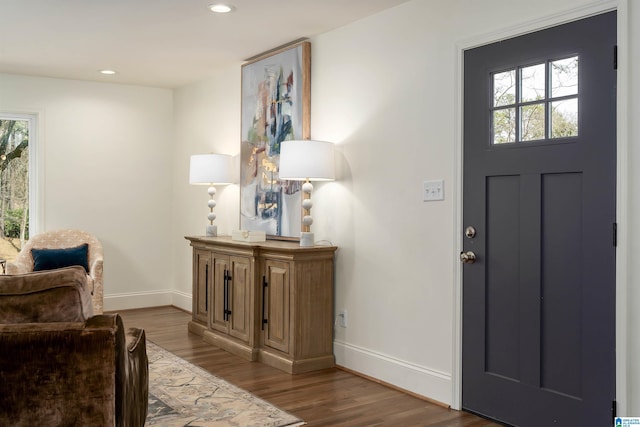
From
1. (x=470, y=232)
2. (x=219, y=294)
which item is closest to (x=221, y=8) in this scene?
(x=470, y=232)

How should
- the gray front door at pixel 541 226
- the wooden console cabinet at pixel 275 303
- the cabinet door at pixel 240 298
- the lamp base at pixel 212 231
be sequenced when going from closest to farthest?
the gray front door at pixel 541 226
the wooden console cabinet at pixel 275 303
the cabinet door at pixel 240 298
the lamp base at pixel 212 231

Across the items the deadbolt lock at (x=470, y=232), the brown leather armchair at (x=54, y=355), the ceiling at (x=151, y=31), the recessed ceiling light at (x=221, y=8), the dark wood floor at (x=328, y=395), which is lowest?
the dark wood floor at (x=328, y=395)

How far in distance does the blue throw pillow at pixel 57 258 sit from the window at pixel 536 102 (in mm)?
4103

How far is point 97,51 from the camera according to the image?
202 inches

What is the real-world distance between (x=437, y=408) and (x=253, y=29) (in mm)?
2864

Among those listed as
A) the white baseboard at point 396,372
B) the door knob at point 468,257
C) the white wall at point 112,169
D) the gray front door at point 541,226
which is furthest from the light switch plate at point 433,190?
the white wall at point 112,169

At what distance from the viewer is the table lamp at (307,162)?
13.7ft

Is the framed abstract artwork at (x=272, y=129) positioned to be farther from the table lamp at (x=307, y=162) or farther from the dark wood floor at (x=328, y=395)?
the dark wood floor at (x=328, y=395)

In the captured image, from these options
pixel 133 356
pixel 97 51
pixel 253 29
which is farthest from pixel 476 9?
pixel 97 51

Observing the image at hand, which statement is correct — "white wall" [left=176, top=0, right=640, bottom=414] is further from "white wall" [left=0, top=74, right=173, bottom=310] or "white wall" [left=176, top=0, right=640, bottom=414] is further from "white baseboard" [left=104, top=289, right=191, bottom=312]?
"white wall" [left=0, top=74, right=173, bottom=310]

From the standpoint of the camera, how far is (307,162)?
4188mm

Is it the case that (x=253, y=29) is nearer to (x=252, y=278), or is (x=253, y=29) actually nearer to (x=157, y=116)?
(x=252, y=278)

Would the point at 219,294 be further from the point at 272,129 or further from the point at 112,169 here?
the point at 112,169
